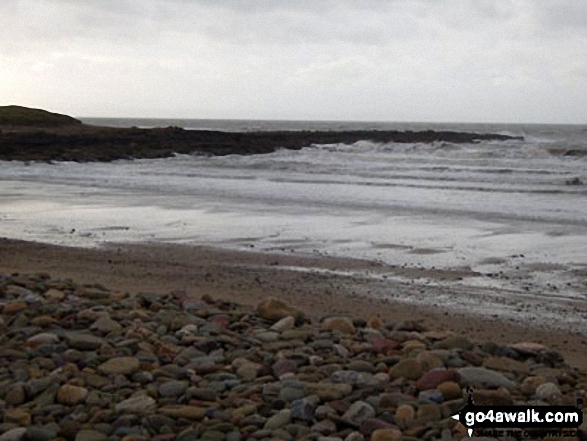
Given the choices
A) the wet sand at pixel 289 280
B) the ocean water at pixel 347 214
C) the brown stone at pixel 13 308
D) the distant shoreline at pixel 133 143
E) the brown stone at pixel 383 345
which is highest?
the distant shoreline at pixel 133 143

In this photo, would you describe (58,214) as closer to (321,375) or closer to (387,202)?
(387,202)

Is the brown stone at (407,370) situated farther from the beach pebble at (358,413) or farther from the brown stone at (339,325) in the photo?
the brown stone at (339,325)

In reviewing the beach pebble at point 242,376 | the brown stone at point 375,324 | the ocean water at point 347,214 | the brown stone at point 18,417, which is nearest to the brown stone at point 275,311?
the beach pebble at point 242,376

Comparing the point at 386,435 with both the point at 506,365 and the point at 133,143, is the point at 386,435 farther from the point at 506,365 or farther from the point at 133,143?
the point at 133,143

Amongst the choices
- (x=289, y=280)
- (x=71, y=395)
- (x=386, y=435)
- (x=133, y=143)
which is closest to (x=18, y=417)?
(x=71, y=395)

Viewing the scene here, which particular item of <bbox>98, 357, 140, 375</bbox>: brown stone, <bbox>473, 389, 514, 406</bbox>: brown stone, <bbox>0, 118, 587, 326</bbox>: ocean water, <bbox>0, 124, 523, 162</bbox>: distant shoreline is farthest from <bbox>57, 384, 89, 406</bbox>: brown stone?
<bbox>0, 124, 523, 162</bbox>: distant shoreline

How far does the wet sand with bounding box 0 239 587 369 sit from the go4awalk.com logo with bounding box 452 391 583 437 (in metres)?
1.96

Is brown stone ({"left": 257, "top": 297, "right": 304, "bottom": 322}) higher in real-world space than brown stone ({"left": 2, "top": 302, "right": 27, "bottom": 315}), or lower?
lower

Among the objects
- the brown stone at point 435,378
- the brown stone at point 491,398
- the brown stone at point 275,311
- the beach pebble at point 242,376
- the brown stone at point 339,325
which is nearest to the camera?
the beach pebble at point 242,376

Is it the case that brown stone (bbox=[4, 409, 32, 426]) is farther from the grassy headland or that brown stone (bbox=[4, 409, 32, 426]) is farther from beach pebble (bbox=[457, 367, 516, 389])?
the grassy headland

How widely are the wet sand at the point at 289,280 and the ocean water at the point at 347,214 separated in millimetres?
628

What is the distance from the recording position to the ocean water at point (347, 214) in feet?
33.0

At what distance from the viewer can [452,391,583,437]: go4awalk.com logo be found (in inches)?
145

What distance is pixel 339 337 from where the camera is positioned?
208 inches
